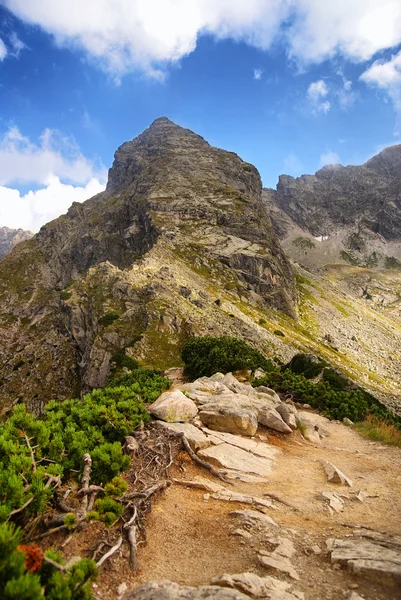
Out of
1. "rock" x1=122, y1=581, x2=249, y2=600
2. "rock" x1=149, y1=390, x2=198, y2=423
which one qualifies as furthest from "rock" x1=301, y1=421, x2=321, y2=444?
"rock" x1=122, y1=581, x2=249, y2=600

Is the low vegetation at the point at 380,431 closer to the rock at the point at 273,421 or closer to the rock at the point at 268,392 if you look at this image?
the rock at the point at 273,421

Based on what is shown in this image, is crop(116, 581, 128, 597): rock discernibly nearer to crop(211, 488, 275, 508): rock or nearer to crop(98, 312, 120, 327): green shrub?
crop(211, 488, 275, 508): rock

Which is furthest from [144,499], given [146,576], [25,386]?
[25,386]

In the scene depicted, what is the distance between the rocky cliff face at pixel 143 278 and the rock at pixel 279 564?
1396 inches

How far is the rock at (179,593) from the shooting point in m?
5.39

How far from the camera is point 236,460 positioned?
12.7m

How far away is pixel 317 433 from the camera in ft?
57.7

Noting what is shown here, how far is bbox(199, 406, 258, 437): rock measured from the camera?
1545 cm

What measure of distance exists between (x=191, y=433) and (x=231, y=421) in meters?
2.74

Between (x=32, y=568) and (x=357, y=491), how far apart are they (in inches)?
390

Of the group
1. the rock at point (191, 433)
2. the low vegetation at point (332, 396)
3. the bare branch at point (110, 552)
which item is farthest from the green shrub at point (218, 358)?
the bare branch at point (110, 552)

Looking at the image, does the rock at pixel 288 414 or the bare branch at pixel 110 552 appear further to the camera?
the rock at pixel 288 414

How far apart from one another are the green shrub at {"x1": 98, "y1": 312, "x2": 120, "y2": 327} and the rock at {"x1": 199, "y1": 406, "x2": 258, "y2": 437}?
38.8 m

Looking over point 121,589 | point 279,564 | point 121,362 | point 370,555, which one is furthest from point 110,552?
point 121,362
